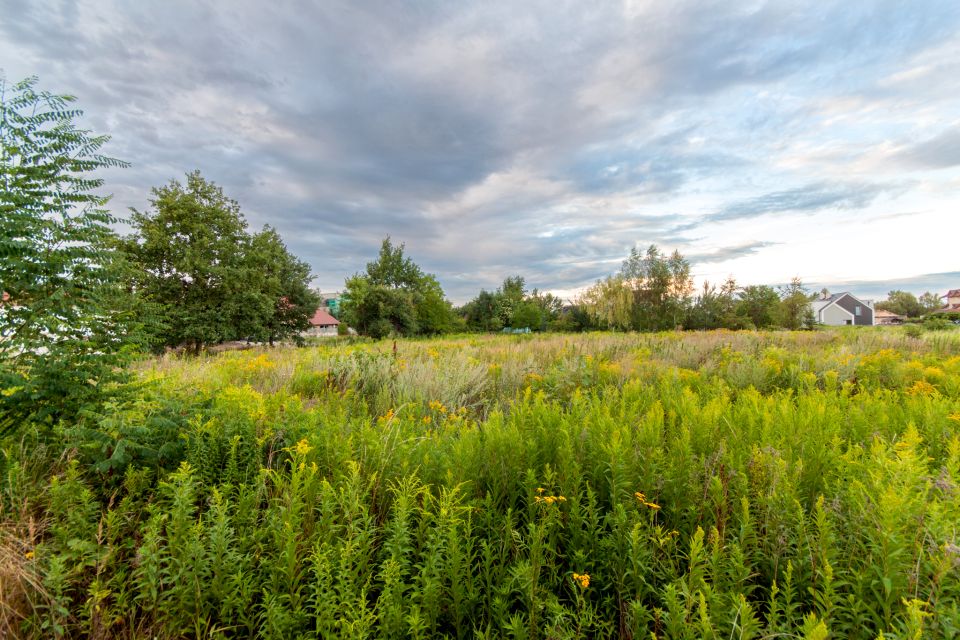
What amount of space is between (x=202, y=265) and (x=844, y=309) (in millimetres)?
77502

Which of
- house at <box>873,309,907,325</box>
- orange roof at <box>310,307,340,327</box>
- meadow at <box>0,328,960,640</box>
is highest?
orange roof at <box>310,307,340,327</box>

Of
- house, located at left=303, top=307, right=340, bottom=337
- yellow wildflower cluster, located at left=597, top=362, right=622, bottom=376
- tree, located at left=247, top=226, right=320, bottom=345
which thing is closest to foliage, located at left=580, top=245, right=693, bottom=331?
tree, located at left=247, top=226, right=320, bottom=345

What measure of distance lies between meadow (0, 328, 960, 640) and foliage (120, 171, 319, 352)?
22.1 metres

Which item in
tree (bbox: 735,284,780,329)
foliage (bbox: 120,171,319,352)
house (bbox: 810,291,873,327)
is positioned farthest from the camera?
house (bbox: 810,291,873,327)

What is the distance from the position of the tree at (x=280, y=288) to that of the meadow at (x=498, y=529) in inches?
1004

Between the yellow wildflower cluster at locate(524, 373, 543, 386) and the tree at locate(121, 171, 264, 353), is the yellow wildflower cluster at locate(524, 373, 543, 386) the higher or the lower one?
the lower one

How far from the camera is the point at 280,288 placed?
28609mm

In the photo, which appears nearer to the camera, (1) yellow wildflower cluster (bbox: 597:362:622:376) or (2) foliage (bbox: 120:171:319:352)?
(1) yellow wildflower cluster (bbox: 597:362:622:376)

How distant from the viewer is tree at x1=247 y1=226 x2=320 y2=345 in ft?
84.7

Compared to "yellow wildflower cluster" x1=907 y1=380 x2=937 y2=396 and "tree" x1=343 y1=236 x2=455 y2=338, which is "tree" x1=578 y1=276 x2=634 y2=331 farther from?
"yellow wildflower cluster" x1=907 y1=380 x2=937 y2=396

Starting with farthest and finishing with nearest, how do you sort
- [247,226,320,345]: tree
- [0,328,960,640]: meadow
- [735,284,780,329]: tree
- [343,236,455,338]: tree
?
[343,236,455,338]: tree, [735,284,780,329]: tree, [247,226,320,345]: tree, [0,328,960,640]: meadow

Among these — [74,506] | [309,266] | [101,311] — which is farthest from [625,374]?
[309,266]

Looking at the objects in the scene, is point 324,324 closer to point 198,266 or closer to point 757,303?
point 198,266

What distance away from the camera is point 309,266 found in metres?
39.4
